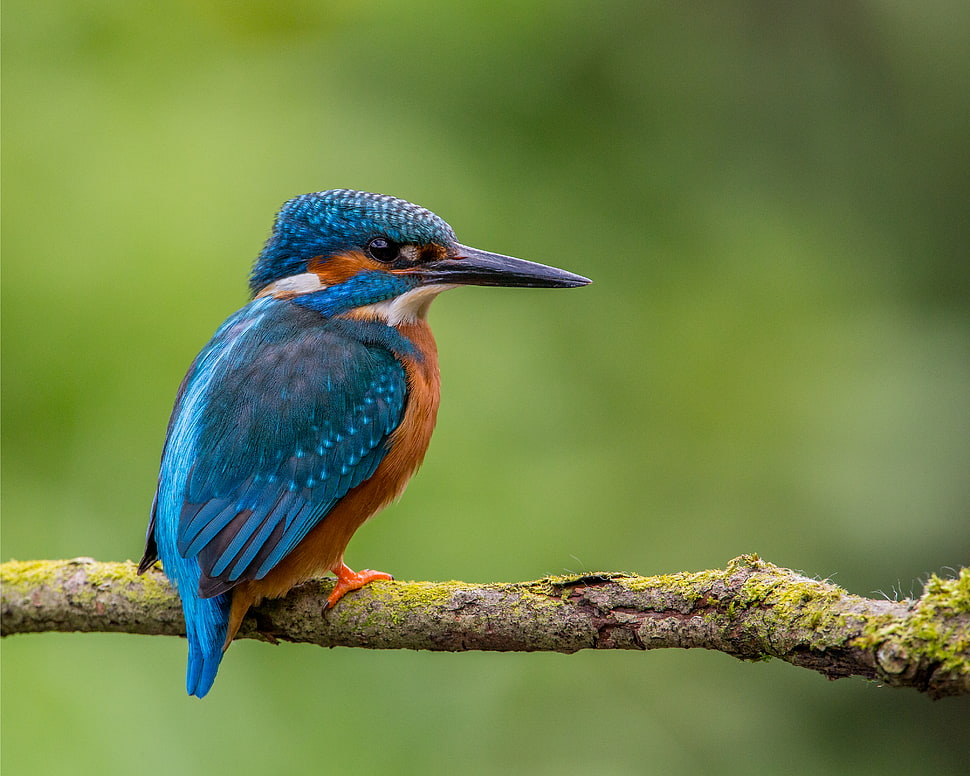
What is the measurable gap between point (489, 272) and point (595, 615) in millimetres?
1169

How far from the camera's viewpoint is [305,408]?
2660 millimetres

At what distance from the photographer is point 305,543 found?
103 inches

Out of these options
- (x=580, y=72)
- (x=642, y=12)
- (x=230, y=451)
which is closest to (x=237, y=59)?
(x=580, y=72)

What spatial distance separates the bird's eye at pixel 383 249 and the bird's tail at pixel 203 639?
1.03 metres

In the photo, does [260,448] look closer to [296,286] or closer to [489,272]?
[296,286]

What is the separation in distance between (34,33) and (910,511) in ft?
11.5

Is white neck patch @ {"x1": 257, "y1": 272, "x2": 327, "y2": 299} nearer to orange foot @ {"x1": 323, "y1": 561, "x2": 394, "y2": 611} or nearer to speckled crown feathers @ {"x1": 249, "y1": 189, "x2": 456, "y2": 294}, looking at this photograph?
speckled crown feathers @ {"x1": 249, "y1": 189, "x2": 456, "y2": 294}

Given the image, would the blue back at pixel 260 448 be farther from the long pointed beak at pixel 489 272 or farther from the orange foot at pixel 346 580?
the long pointed beak at pixel 489 272

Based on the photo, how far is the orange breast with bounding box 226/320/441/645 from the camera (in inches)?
101

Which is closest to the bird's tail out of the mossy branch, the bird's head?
the mossy branch

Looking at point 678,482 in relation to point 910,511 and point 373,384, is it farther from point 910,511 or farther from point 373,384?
point 373,384

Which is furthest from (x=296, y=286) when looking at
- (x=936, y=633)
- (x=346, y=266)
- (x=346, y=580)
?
(x=936, y=633)

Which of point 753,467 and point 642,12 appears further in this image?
point 642,12

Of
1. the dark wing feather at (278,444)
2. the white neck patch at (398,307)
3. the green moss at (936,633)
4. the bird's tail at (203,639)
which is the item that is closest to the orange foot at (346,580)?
the dark wing feather at (278,444)
